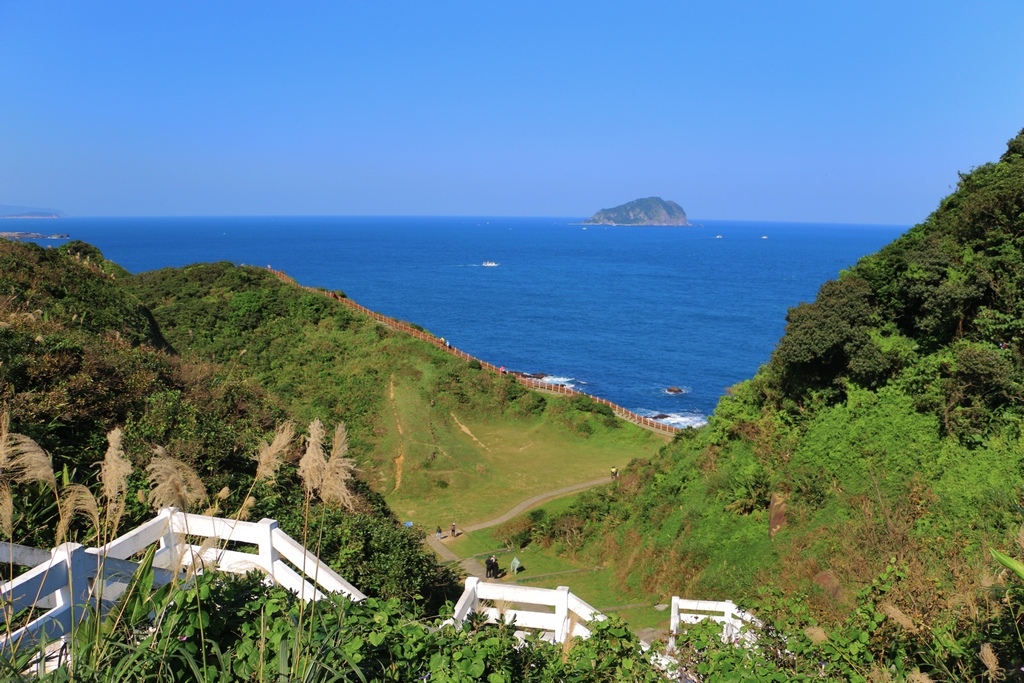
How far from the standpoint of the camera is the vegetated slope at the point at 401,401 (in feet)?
95.2

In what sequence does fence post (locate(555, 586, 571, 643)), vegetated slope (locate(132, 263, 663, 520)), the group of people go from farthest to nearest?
vegetated slope (locate(132, 263, 663, 520)) < the group of people < fence post (locate(555, 586, 571, 643))

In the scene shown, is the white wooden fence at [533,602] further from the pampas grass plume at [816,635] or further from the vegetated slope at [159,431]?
the pampas grass plume at [816,635]

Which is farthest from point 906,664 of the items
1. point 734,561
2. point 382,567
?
point 734,561

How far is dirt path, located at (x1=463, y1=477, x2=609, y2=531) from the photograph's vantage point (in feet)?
81.7

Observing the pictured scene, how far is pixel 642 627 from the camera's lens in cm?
1499

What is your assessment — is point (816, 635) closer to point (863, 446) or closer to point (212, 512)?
point (212, 512)

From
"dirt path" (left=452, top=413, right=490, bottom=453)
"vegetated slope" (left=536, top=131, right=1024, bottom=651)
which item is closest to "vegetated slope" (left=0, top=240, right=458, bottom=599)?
"vegetated slope" (left=536, top=131, right=1024, bottom=651)

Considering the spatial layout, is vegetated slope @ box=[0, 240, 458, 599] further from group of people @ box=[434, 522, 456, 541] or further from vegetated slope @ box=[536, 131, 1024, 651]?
group of people @ box=[434, 522, 456, 541]

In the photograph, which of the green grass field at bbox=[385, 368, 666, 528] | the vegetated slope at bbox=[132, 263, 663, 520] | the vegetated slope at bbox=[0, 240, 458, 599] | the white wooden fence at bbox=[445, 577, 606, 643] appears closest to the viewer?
the white wooden fence at bbox=[445, 577, 606, 643]

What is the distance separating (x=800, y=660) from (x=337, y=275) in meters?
137

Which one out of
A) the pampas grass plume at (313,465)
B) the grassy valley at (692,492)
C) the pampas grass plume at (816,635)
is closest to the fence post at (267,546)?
the grassy valley at (692,492)

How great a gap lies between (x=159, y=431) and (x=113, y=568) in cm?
759

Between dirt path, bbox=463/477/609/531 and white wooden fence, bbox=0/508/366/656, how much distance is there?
55.9ft

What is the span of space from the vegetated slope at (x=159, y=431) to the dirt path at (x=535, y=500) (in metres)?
8.76
